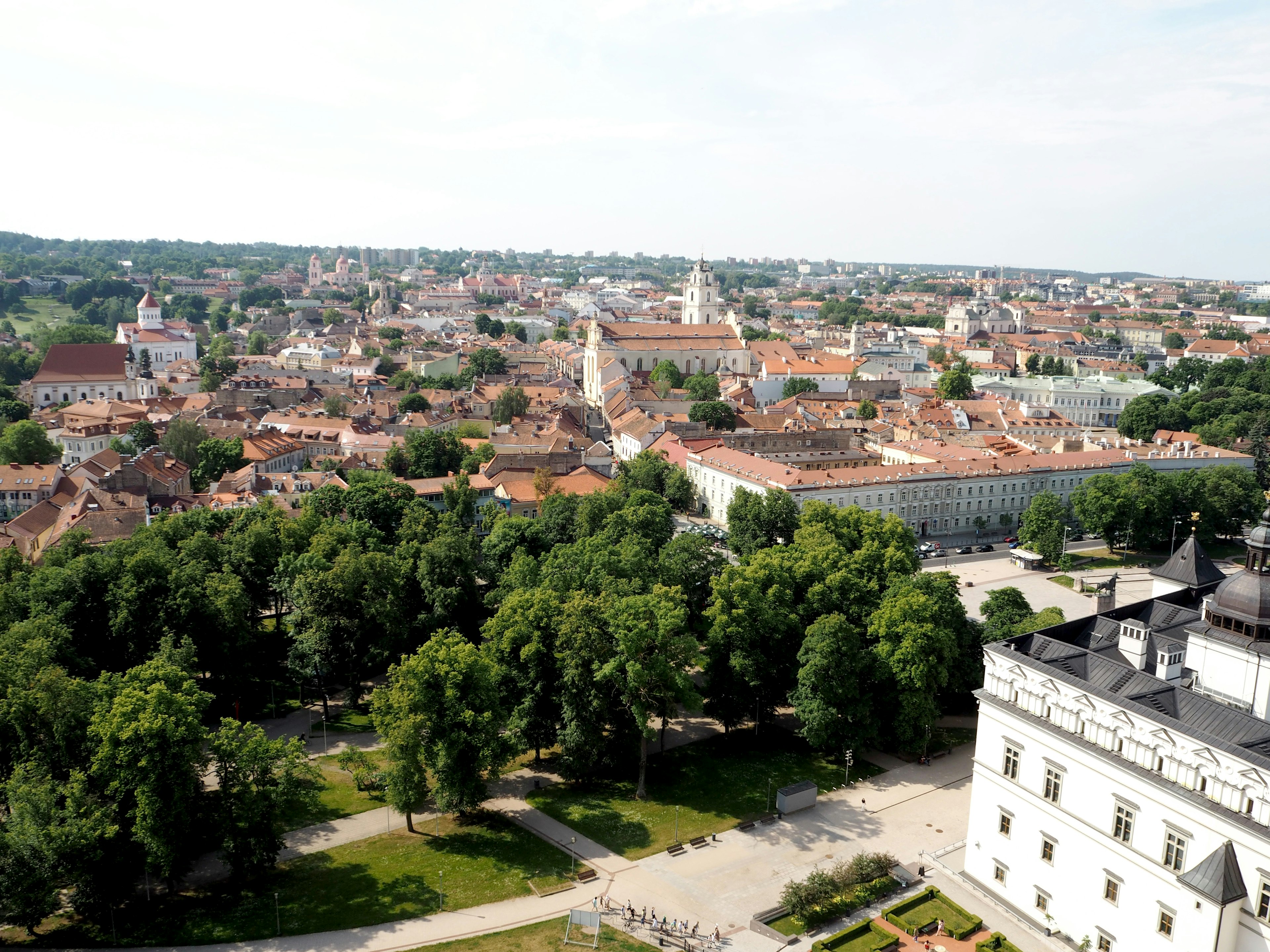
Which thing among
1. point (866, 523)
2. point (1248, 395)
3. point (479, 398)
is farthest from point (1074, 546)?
point (479, 398)

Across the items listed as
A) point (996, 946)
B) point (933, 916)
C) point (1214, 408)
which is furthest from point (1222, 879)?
point (1214, 408)

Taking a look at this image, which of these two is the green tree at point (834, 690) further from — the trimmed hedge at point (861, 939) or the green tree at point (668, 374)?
the green tree at point (668, 374)

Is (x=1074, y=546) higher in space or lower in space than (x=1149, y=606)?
lower

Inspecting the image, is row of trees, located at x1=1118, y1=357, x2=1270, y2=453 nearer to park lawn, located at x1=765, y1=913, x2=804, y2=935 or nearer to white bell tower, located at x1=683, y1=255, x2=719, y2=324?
white bell tower, located at x1=683, y1=255, x2=719, y2=324

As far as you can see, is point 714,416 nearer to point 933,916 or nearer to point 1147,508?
point 1147,508

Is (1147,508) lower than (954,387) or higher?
lower

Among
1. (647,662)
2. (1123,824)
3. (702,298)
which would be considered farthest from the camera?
(702,298)

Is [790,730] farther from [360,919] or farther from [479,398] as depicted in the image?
[479,398]
